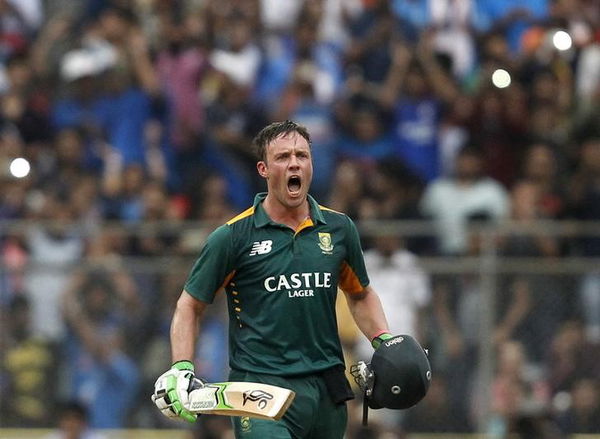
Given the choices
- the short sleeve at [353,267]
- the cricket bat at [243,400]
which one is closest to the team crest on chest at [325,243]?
the short sleeve at [353,267]

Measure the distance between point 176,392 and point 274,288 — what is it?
0.83m

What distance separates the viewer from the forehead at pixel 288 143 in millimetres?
8570

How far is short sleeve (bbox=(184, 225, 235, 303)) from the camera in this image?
27.9 feet

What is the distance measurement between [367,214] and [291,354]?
5.70 meters

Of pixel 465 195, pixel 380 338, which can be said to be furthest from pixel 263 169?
pixel 465 195

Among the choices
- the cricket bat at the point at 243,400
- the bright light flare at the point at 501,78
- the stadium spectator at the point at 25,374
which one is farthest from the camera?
the bright light flare at the point at 501,78

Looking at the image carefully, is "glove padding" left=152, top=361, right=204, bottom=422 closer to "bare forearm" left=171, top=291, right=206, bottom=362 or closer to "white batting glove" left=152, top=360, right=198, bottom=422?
"white batting glove" left=152, top=360, right=198, bottom=422

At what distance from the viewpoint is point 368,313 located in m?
8.98

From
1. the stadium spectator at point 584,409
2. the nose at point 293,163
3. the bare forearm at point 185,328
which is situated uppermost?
the nose at point 293,163

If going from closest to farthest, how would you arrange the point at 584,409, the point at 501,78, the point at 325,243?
the point at 325,243 < the point at 584,409 < the point at 501,78

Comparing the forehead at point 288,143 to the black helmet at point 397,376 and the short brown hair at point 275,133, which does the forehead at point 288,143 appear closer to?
the short brown hair at point 275,133

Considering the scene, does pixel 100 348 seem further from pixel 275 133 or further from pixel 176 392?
pixel 176 392

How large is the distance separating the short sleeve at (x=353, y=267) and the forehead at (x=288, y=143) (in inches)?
23.2

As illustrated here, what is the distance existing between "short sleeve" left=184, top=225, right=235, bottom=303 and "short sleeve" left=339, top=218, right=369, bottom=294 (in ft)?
2.31
